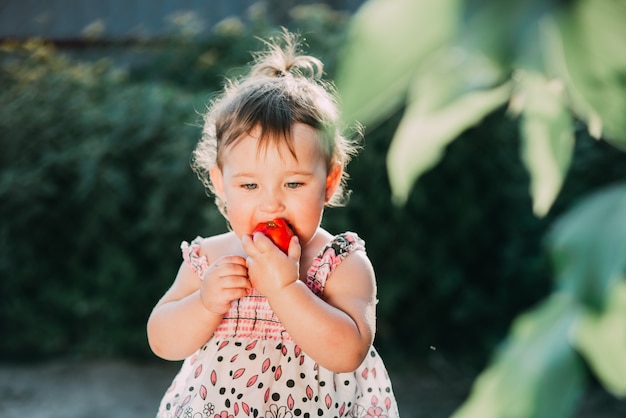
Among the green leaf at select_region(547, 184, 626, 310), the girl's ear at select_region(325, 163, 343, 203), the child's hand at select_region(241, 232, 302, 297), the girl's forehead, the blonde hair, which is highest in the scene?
the blonde hair

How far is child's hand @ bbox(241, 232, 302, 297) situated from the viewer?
6.65 ft

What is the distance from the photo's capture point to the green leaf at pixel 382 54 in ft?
1.56

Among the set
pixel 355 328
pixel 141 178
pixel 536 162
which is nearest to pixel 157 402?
pixel 141 178

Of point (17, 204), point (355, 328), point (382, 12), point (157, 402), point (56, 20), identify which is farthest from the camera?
point (56, 20)

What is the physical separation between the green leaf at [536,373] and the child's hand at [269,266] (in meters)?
1.49

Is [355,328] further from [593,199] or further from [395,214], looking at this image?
[395,214]

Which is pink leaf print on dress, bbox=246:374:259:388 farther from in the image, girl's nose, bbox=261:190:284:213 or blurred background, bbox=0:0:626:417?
blurred background, bbox=0:0:626:417

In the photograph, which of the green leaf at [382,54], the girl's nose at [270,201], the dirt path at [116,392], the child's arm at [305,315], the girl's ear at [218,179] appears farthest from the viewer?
the dirt path at [116,392]

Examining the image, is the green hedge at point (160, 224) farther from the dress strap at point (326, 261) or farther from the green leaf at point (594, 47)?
the green leaf at point (594, 47)

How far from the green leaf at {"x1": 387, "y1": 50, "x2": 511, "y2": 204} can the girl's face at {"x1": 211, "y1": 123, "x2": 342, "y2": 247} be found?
1.62 meters

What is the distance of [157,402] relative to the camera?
4562 millimetres

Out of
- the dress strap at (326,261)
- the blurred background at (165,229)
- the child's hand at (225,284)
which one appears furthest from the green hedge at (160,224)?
the child's hand at (225,284)

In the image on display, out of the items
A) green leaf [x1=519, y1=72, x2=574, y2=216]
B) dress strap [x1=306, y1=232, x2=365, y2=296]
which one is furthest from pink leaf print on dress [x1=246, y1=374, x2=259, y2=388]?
green leaf [x1=519, y1=72, x2=574, y2=216]

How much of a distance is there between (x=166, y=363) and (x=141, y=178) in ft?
3.55
